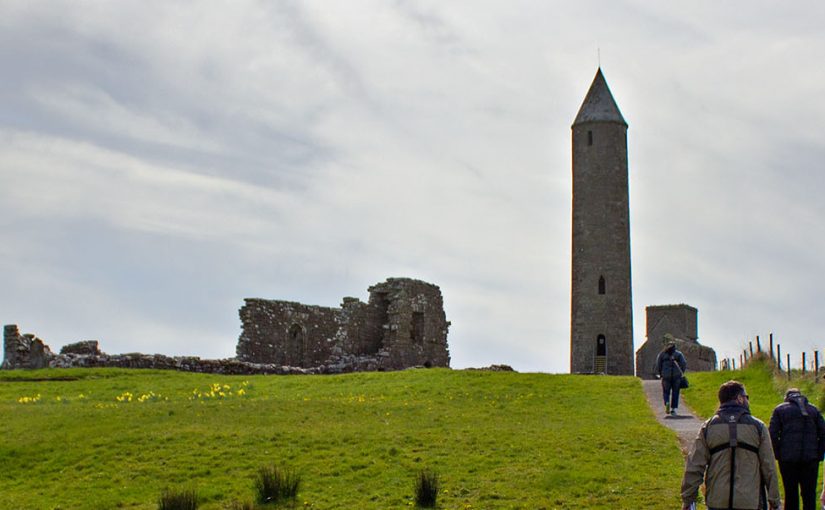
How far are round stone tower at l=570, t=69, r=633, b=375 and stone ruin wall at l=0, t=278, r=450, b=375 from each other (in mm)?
12853

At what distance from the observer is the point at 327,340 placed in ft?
158

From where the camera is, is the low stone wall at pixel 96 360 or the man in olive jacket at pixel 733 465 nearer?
the man in olive jacket at pixel 733 465

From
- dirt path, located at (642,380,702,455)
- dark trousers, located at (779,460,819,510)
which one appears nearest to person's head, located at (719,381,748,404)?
dark trousers, located at (779,460,819,510)

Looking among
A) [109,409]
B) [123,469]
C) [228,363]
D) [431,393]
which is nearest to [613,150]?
[228,363]

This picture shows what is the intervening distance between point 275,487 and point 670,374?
1273 cm

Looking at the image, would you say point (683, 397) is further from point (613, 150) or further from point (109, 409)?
point (613, 150)

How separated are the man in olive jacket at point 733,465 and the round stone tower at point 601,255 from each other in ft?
154

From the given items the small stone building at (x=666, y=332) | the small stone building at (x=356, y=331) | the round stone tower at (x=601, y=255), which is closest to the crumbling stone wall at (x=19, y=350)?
the small stone building at (x=356, y=331)

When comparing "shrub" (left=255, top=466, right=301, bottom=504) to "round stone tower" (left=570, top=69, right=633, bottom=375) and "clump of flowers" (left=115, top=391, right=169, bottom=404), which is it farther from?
"round stone tower" (left=570, top=69, right=633, bottom=375)

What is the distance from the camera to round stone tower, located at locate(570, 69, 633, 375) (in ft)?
201

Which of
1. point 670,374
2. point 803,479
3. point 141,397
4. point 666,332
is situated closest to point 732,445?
point 803,479

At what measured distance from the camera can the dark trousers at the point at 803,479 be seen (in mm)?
16703

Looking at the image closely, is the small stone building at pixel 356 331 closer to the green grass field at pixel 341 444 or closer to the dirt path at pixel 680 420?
the green grass field at pixel 341 444

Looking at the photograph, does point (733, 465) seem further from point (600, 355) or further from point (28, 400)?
point (600, 355)
